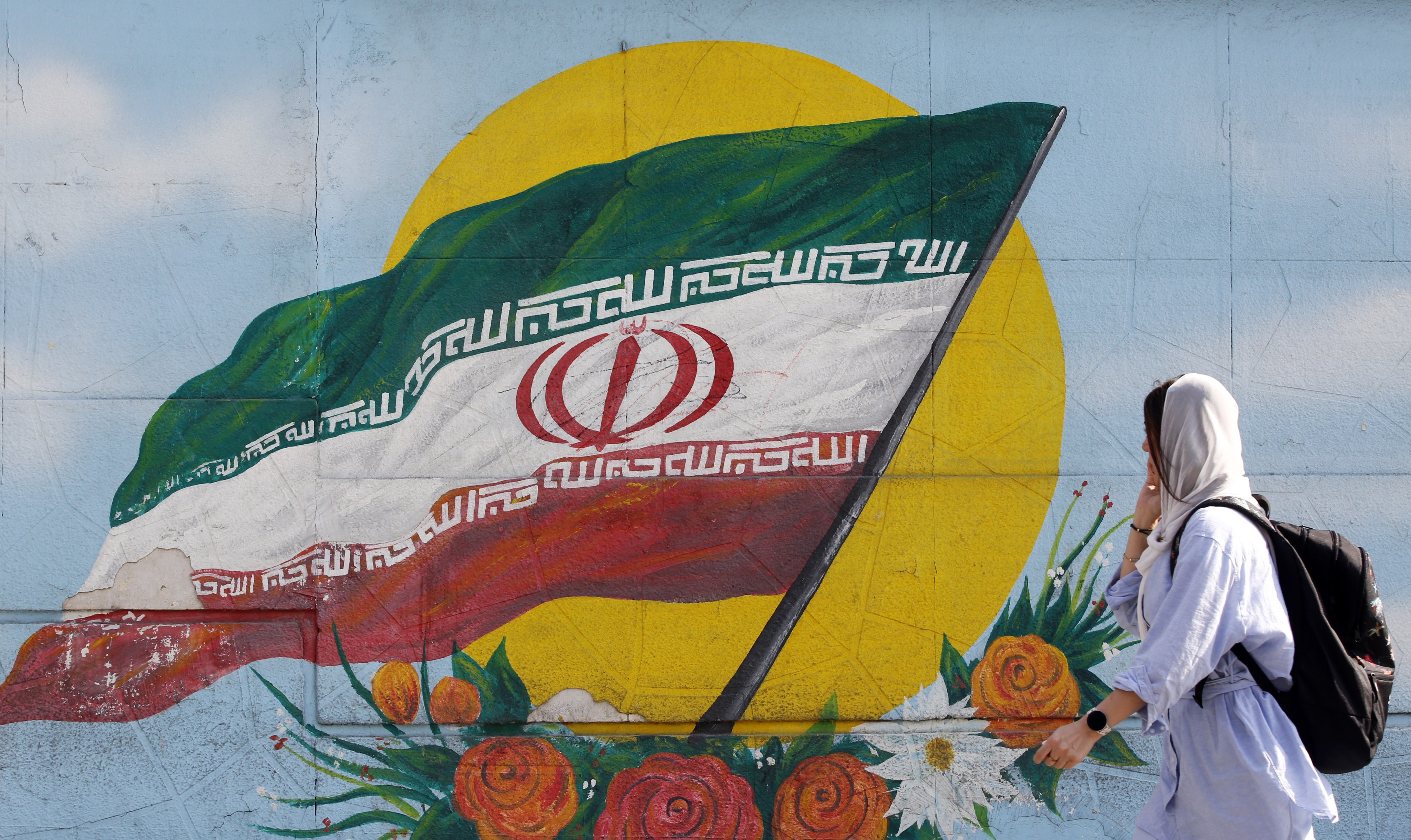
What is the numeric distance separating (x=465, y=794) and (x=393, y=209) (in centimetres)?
221

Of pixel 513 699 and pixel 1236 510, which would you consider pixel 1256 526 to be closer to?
pixel 1236 510

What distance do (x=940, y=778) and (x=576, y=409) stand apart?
1.93 m

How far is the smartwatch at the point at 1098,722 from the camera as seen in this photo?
2.03 metres

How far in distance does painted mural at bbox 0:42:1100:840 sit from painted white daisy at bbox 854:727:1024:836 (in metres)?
0.01

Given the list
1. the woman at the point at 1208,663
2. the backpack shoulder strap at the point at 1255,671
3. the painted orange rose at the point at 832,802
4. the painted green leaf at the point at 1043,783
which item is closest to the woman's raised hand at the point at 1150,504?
the woman at the point at 1208,663

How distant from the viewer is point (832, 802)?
3389 mm

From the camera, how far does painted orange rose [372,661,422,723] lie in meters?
3.40

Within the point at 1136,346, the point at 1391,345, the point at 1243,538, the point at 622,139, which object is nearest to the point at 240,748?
the point at 622,139

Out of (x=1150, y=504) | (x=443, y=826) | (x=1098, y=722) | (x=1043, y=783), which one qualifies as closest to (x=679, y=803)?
(x=443, y=826)

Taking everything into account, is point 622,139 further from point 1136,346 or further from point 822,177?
point 1136,346

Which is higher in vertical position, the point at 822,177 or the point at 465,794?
the point at 822,177

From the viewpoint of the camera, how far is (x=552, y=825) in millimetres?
3381

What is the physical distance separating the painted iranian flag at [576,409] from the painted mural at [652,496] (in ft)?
0.04

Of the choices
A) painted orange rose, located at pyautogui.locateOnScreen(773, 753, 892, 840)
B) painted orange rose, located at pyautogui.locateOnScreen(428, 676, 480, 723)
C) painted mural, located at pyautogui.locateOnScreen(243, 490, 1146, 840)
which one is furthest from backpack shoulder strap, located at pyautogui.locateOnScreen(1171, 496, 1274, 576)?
painted orange rose, located at pyautogui.locateOnScreen(428, 676, 480, 723)
